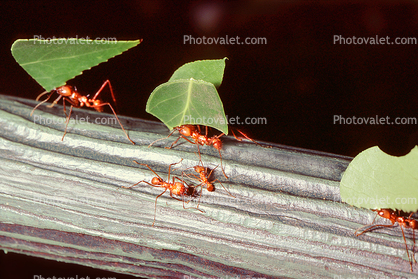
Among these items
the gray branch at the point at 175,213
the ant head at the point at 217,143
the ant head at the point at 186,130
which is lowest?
the gray branch at the point at 175,213

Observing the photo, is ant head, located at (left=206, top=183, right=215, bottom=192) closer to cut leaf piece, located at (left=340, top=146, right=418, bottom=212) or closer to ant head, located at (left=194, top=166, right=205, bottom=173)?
ant head, located at (left=194, top=166, right=205, bottom=173)

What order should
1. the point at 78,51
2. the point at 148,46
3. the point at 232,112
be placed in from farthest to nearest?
the point at 148,46 < the point at 232,112 < the point at 78,51

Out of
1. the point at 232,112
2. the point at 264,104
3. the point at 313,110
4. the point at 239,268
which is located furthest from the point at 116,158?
the point at 313,110

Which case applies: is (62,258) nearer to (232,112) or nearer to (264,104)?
(232,112)

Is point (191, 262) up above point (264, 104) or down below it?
below

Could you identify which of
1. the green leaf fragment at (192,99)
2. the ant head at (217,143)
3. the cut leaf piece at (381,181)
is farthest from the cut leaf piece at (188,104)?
→ the cut leaf piece at (381,181)

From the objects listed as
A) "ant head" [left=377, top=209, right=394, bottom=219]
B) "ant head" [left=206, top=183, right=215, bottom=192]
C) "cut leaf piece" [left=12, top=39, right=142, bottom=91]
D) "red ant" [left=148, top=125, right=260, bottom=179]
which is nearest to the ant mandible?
"red ant" [left=148, top=125, right=260, bottom=179]

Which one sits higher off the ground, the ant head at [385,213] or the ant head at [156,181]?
the ant head at [156,181]

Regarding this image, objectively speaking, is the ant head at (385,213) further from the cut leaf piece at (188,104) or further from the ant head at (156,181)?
the ant head at (156,181)
